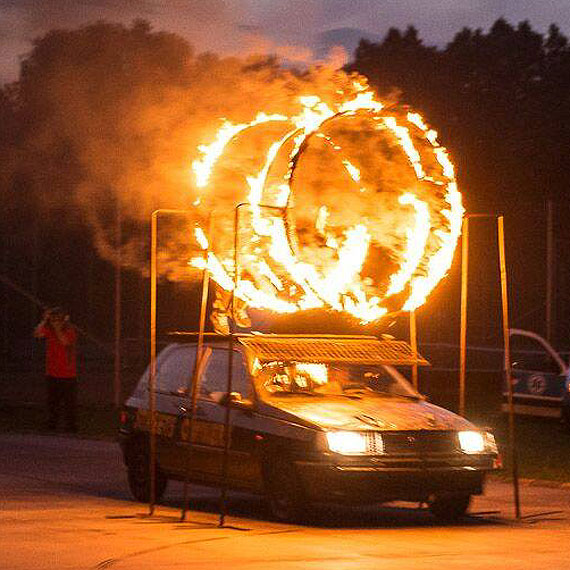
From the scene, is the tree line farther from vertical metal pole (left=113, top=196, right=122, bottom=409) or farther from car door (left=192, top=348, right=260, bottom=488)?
car door (left=192, top=348, right=260, bottom=488)

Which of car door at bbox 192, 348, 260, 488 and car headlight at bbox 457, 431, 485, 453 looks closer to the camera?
car headlight at bbox 457, 431, 485, 453

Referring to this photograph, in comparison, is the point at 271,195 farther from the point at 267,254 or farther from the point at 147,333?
the point at 147,333

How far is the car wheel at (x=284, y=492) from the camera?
1397 centimetres

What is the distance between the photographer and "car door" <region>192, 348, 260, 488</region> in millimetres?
14609

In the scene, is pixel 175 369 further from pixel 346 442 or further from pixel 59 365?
pixel 59 365

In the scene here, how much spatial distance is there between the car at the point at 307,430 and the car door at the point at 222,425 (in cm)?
1

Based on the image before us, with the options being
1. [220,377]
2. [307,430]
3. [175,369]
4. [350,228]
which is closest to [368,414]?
[307,430]

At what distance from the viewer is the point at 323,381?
49.8 ft

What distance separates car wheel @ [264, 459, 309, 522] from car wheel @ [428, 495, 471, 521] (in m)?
1.29

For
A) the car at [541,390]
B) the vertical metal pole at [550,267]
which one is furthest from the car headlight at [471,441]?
the vertical metal pole at [550,267]

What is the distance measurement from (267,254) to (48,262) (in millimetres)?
31679

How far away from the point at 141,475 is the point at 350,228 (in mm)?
2974

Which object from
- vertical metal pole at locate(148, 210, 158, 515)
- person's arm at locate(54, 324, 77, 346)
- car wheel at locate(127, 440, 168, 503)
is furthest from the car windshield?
person's arm at locate(54, 324, 77, 346)

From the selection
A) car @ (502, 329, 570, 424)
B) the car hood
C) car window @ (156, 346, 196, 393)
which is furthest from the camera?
car @ (502, 329, 570, 424)
